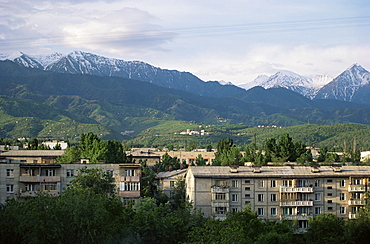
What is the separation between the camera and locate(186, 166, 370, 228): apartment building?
95062mm

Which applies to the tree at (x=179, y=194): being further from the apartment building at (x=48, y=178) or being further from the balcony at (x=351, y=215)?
the balcony at (x=351, y=215)

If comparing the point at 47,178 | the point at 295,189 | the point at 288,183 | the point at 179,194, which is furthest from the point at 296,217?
the point at 47,178

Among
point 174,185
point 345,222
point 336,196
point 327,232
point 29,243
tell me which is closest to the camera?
point 29,243

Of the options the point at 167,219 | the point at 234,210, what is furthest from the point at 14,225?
the point at 234,210

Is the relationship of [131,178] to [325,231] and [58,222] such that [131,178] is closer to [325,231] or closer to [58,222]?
[325,231]

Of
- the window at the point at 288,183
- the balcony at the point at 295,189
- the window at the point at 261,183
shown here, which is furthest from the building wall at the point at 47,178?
the window at the point at 288,183

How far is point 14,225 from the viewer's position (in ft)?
225

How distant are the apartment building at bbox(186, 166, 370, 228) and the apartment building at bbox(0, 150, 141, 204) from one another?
8.26 meters

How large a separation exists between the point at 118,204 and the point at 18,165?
21.8 m

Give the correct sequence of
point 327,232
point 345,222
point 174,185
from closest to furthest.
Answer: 1. point 327,232
2. point 345,222
3. point 174,185

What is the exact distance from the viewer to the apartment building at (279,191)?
95062 millimetres

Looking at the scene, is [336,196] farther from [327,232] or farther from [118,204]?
[118,204]

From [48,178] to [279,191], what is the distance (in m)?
31.3

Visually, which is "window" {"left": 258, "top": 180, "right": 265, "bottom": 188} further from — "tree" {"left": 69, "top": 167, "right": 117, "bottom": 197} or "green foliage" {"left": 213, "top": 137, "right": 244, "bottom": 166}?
"green foliage" {"left": 213, "top": 137, "right": 244, "bottom": 166}
